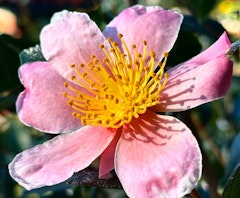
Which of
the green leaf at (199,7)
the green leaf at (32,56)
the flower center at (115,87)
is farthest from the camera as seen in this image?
the green leaf at (199,7)

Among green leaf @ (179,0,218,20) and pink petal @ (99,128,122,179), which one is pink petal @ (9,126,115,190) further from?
green leaf @ (179,0,218,20)

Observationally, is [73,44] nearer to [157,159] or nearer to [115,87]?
[115,87]

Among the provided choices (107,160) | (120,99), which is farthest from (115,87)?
(107,160)

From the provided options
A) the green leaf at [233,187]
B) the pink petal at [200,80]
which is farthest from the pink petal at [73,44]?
the green leaf at [233,187]

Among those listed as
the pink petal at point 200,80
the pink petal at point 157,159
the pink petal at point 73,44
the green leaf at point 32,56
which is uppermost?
the pink petal at point 73,44

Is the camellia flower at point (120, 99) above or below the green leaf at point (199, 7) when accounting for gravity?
above

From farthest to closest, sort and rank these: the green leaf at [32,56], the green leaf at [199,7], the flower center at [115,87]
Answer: the green leaf at [199,7] < the green leaf at [32,56] < the flower center at [115,87]

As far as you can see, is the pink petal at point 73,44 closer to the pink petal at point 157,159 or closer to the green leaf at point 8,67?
the pink petal at point 157,159

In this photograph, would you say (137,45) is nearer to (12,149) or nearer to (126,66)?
(126,66)
